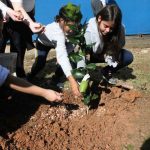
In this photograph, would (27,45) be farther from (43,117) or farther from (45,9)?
(45,9)

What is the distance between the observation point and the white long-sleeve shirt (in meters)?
4.05

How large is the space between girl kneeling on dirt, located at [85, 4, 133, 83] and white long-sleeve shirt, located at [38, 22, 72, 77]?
0.25 metres

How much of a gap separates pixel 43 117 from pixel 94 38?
36.9 inches

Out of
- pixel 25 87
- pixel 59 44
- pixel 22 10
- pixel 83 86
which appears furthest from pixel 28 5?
pixel 25 87

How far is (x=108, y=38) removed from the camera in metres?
4.39

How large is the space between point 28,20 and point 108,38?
32.1 inches

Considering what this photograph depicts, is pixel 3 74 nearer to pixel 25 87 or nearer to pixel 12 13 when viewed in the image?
pixel 25 87

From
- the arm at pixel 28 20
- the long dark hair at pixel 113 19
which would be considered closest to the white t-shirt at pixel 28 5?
the arm at pixel 28 20

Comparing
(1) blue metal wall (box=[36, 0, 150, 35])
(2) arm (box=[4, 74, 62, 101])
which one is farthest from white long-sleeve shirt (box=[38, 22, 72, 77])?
(1) blue metal wall (box=[36, 0, 150, 35])

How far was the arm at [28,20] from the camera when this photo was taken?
3.99 meters

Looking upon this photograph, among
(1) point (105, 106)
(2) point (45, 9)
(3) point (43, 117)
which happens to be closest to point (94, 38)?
(1) point (105, 106)

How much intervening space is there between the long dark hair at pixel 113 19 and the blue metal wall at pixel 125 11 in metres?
2.04

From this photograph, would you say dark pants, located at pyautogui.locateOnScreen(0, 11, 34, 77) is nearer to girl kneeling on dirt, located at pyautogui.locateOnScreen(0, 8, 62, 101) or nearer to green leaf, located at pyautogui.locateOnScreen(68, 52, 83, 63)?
green leaf, located at pyautogui.locateOnScreen(68, 52, 83, 63)

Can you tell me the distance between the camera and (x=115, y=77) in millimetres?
5301
